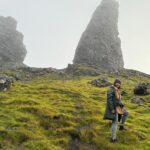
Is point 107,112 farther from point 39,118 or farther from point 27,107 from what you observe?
point 27,107

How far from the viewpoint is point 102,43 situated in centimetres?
14238

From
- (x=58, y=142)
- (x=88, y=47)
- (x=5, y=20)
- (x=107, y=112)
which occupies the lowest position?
(x=58, y=142)

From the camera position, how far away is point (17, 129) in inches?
1266

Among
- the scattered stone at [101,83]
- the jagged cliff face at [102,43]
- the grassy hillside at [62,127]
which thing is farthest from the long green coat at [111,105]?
the jagged cliff face at [102,43]

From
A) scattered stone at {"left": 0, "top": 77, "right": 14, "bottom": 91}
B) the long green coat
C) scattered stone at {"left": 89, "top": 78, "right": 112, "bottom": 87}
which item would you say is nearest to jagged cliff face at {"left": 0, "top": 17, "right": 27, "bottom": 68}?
scattered stone at {"left": 89, "top": 78, "right": 112, "bottom": 87}

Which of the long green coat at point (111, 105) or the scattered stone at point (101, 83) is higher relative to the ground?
the scattered stone at point (101, 83)

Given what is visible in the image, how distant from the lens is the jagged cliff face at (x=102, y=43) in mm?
137000

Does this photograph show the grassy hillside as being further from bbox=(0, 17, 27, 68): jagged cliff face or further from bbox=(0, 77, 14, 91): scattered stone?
bbox=(0, 17, 27, 68): jagged cliff face

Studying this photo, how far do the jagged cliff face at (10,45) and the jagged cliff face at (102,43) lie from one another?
27.9 m

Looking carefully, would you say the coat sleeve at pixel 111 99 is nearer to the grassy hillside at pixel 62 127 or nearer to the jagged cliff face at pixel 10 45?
the grassy hillside at pixel 62 127

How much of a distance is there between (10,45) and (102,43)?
143ft

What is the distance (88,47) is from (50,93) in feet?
278

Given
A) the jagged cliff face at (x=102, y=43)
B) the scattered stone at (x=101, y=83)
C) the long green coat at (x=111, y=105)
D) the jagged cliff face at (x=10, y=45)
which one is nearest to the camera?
the long green coat at (x=111, y=105)

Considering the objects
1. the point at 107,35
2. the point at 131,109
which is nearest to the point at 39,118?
the point at 131,109
